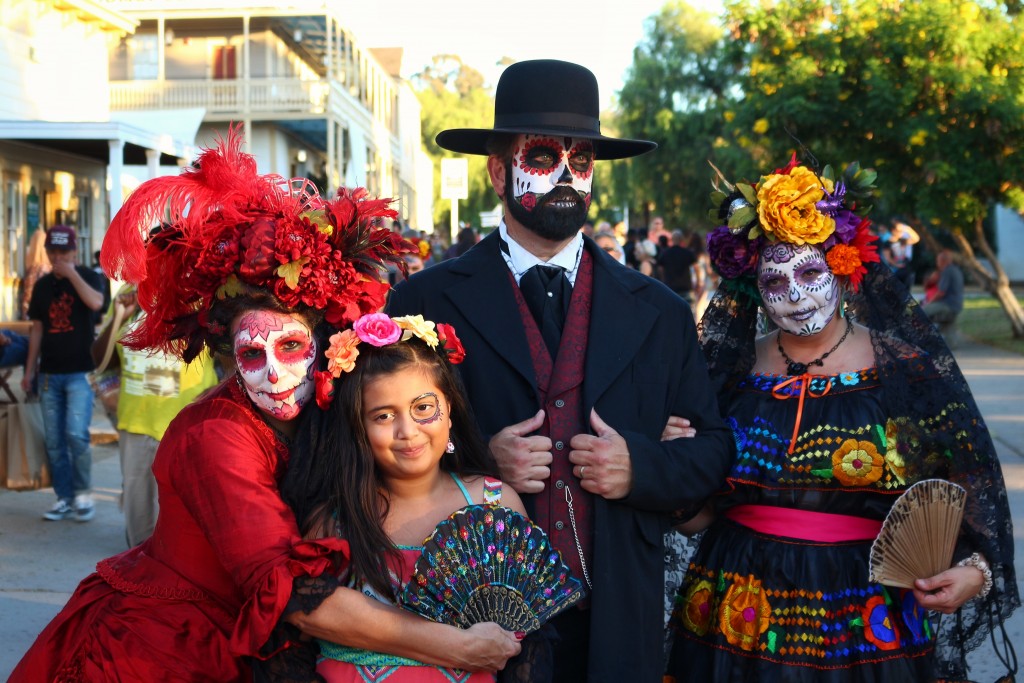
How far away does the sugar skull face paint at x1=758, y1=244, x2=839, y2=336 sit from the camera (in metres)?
3.62

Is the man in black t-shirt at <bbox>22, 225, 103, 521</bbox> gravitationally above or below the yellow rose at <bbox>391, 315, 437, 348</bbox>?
below

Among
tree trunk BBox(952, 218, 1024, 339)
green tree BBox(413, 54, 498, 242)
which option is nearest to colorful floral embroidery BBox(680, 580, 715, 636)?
tree trunk BBox(952, 218, 1024, 339)

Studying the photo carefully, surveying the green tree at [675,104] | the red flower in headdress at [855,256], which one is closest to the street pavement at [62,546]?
the red flower in headdress at [855,256]

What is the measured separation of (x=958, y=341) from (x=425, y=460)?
1686 centimetres

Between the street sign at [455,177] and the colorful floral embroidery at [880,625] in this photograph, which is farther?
the street sign at [455,177]

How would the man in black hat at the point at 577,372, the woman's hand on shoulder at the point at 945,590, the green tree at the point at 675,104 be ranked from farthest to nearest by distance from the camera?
the green tree at the point at 675,104 < the woman's hand on shoulder at the point at 945,590 < the man in black hat at the point at 577,372

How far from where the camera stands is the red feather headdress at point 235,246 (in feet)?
9.36

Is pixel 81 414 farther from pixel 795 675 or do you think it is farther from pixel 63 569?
pixel 795 675

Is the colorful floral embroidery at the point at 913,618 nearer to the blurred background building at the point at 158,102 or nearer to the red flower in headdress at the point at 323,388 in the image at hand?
the red flower in headdress at the point at 323,388

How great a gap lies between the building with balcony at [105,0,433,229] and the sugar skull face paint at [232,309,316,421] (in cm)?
2415

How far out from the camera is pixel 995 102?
15156 mm

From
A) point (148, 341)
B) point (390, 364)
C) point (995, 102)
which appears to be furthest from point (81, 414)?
point (995, 102)

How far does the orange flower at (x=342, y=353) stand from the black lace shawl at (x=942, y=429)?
1457mm

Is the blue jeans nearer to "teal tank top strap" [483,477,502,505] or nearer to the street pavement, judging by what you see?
the street pavement
